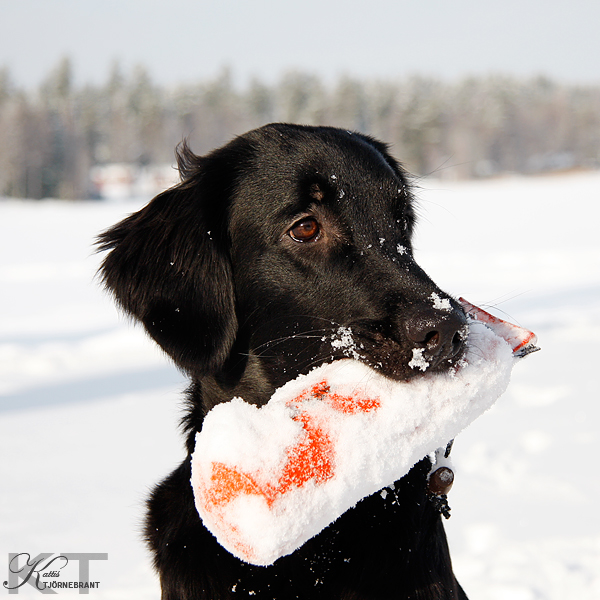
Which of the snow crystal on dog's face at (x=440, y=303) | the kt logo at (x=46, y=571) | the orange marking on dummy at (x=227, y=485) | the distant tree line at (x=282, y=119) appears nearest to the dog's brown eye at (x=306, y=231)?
the snow crystal on dog's face at (x=440, y=303)

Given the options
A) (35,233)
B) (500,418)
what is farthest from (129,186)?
(500,418)

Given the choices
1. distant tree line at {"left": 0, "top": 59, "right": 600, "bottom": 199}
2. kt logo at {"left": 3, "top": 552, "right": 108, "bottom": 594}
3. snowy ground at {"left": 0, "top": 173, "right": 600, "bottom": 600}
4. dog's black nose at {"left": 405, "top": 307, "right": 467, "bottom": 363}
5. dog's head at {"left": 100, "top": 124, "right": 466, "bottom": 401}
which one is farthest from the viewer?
distant tree line at {"left": 0, "top": 59, "right": 600, "bottom": 199}

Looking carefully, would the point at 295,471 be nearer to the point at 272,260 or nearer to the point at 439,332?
the point at 439,332

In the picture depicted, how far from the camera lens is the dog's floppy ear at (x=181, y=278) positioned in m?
2.29

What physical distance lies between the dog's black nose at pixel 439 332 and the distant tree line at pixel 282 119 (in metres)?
66.5

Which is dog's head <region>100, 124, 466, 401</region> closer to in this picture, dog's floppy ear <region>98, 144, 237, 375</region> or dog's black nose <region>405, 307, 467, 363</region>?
dog's floppy ear <region>98, 144, 237, 375</region>

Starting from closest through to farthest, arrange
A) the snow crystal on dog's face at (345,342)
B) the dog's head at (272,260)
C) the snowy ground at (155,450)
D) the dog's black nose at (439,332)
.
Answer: the dog's black nose at (439,332) → the snow crystal on dog's face at (345,342) → the dog's head at (272,260) → the snowy ground at (155,450)

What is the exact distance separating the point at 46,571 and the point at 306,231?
262 cm

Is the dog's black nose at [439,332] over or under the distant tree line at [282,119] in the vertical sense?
under

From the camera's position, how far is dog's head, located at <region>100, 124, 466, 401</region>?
2.20 m

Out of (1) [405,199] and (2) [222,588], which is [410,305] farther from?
(2) [222,588]

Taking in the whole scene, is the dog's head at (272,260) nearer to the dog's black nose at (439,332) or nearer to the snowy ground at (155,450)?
the dog's black nose at (439,332)

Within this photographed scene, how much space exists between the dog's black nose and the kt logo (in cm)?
261

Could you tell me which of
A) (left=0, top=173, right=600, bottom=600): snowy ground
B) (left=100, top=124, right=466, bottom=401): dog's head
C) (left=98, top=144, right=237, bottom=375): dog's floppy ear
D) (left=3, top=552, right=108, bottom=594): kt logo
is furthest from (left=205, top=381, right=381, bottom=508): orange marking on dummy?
(left=3, top=552, right=108, bottom=594): kt logo
